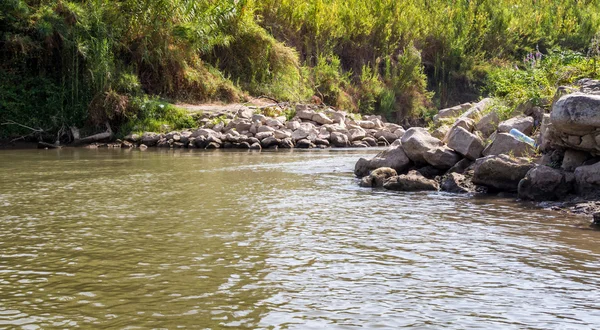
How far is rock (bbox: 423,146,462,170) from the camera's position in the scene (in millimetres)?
12148

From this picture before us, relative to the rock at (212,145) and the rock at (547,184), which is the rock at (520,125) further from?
the rock at (212,145)

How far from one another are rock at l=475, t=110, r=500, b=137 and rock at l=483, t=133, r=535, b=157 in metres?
1.49

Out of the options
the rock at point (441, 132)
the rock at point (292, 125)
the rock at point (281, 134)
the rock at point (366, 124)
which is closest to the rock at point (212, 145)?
the rock at point (281, 134)

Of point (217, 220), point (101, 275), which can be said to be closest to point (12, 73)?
point (217, 220)

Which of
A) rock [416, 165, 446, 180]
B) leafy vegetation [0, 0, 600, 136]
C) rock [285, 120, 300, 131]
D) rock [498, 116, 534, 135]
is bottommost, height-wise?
rock [416, 165, 446, 180]

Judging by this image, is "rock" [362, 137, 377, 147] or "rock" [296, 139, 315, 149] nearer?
"rock" [296, 139, 315, 149]

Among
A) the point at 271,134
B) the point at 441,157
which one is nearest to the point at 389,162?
the point at 441,157

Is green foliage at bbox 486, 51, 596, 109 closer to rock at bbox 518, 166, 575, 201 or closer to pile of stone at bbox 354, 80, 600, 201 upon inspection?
pile of stone at bbox 354, 80, 600, 201

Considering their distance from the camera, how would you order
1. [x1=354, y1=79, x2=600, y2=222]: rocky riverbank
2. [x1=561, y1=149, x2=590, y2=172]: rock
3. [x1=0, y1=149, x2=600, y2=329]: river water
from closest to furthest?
[x1=0, y1=149, x2=600, y2=329]: river water, [x1=354, y1=79, x2=600, y2=222]: rocky riverbank, [x1=561, y1=149, x2=590, y2=172]: rock

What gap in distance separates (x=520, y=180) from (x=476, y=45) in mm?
36107

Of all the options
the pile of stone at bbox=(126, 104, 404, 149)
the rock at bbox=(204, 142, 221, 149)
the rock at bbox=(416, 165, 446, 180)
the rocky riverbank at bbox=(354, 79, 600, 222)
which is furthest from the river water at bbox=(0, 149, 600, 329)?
the pile of stone at bbox=(126, 104, 404, 149)

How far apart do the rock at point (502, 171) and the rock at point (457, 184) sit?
1.01 feet

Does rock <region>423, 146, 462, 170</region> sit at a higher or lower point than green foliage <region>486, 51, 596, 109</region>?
lower

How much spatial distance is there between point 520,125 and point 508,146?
2.69ft
